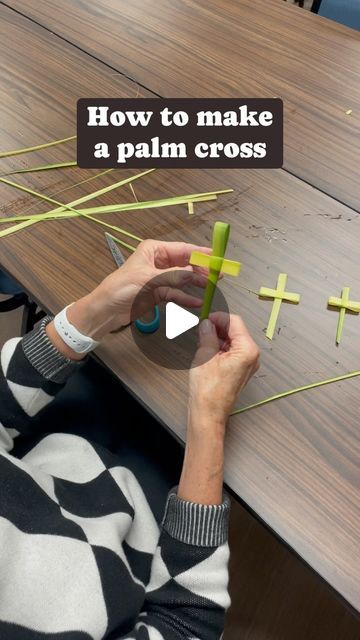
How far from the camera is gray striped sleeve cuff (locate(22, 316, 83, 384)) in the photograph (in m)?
0.73

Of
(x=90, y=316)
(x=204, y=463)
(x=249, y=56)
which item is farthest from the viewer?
(x=249, y=56)

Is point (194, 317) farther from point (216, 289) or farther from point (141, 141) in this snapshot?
point (141, 141)

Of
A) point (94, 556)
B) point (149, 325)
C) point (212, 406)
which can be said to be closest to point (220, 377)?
point (212, 406)

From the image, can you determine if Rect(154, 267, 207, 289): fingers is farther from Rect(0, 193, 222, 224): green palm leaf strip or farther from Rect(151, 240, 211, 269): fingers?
Rect(0, 193, 222, 224): green palm leaf strip

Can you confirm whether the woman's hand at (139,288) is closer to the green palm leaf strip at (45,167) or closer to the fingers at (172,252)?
the fingers at (172,252)

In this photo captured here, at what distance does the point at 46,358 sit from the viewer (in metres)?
0.73

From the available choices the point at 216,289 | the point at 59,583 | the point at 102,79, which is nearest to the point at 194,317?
the point at 216,289

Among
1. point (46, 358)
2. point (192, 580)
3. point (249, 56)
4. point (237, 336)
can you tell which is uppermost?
point (249, 56)

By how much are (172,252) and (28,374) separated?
0.86 feet

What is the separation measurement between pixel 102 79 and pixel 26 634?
943 millimetres

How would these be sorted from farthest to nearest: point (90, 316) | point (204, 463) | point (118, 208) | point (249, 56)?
1. point (249, 56)
2. point (118, 208)
3. point (90, 316)
4. point (204, 463)

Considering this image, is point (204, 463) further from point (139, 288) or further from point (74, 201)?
point (74, 201)

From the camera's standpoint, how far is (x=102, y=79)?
1.05m

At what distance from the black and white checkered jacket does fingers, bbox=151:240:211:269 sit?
193mm
